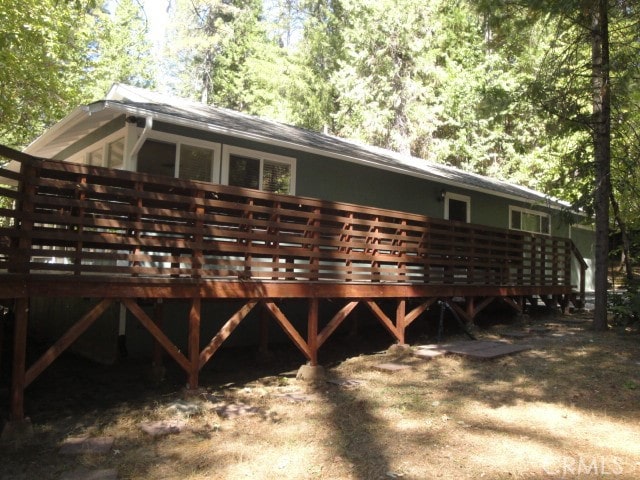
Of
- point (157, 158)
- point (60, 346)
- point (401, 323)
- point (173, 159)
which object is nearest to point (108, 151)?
point (157, 158)

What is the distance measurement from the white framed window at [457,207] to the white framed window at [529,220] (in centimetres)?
221

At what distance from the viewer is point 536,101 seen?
974 cm

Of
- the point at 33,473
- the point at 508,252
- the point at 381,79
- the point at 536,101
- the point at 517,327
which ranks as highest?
the point at 381,79

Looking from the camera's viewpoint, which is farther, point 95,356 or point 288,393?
point 95,356

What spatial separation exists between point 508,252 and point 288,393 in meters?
6.62

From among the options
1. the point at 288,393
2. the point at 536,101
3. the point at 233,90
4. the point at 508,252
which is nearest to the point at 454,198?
the point at 508,252

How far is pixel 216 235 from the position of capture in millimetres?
5734

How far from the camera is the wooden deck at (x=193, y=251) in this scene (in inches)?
182

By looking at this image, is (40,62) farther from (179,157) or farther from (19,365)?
(19,365)

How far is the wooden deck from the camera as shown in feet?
15.2

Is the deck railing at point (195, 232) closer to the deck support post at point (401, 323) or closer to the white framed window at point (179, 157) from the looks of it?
the deck support post at point (401, 323)

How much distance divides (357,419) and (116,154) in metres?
5.97

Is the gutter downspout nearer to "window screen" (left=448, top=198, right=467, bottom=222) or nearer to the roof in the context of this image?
the roof

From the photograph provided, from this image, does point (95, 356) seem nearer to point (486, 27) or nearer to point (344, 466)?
point (344, 466)
